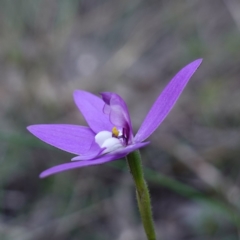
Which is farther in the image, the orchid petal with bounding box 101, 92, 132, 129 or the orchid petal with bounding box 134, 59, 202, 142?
the orchid petal with bounding box 101, 92, 132, 129

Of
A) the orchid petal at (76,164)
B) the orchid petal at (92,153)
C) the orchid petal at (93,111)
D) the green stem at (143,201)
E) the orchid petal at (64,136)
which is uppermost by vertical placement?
the orchid petal at (93,111)

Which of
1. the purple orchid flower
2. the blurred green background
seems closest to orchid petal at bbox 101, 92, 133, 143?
the purple orchid flower

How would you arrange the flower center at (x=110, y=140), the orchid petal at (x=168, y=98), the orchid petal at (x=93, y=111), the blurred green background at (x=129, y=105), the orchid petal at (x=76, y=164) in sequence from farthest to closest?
1. the blurred green background at (x=129, y=105)
2. the orchid petal at (x=93, y=111)
3. the flower center at (x=110, y=140)
4. the orchid petal at (x=168, y=98)
5. the orchid petal at (x=76, y=164)

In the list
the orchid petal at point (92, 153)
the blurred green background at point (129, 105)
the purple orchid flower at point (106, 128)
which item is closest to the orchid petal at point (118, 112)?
the purple orchid flower at point (106, 128)

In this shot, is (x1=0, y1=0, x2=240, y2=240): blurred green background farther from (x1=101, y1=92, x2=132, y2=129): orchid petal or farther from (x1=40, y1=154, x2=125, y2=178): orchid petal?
(x1=40, y1=154, x2=125, y2=178): orchid petal

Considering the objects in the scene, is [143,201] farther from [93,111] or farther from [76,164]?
[93,111]

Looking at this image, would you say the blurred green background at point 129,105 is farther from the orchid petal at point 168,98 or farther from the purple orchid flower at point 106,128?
the orchid petal at point 168,98

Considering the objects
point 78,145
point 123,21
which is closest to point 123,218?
point 78,145
